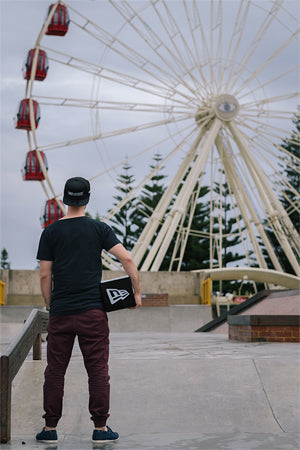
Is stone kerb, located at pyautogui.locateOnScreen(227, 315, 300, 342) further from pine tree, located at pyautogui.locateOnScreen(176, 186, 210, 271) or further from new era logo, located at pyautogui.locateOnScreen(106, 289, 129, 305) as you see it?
pine tree, located at pyautogui.locateOnScreen(176, 186, 210, 271)

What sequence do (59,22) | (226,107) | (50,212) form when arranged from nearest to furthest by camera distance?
(50,212), (59,22), (226,107)

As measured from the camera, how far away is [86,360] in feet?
11.1

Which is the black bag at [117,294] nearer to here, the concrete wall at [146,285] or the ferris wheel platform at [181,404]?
the ferris wheel platform at [181,404]

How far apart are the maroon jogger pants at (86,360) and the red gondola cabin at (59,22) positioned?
2020cm

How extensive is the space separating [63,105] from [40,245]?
19.9 m

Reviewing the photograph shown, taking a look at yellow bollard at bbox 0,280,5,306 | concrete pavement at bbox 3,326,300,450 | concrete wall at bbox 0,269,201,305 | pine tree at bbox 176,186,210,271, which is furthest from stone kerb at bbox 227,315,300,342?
pine tree at bbox 176,186,210,271

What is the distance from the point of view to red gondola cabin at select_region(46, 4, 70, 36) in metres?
22.0

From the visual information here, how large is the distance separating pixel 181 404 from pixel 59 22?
65.2 feet

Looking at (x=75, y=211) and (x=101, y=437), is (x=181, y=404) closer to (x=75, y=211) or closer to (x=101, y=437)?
(x=101, y=437)

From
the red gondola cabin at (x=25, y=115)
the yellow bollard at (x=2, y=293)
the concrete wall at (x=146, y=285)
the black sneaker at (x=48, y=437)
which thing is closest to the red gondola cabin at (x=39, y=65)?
the red gondola cabin at (x=25, y=115)

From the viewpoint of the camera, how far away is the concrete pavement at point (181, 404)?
11.6 ft

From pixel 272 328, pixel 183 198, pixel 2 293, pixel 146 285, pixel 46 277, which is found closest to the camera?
pixel 46 277

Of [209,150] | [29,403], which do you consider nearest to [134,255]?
[209,150]

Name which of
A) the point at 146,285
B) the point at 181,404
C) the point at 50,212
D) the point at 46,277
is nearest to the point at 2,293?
the point at 50,212
